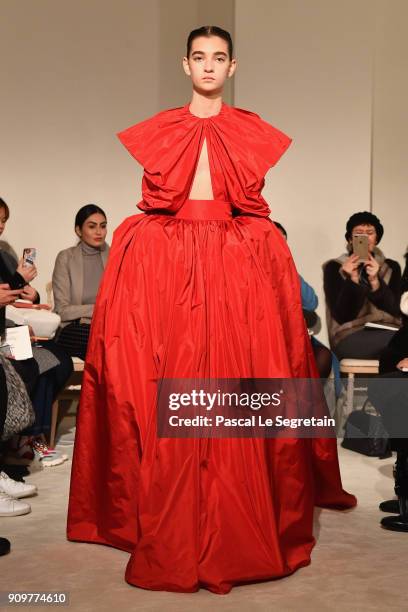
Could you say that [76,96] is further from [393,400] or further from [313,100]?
[393,400]

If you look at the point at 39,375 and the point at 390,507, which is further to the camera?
the point at 39,375

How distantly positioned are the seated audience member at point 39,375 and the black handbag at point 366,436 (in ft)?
4.56

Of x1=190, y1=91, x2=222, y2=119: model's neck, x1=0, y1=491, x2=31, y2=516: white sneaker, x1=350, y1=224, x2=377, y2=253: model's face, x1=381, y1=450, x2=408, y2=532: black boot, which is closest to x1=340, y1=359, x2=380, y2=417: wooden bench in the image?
x1=350, y1=224, x2=377, y2=253: model's face

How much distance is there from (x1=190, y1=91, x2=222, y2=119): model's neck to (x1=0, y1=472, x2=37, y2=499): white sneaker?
5.09ft

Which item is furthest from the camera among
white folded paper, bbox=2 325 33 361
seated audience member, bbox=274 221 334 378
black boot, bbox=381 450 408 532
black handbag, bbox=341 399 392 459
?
seated audience member, bbox=274 221 334 378

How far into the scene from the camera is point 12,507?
125 inches

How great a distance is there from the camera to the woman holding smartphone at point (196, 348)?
246cm

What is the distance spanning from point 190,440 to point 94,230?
2.56 m

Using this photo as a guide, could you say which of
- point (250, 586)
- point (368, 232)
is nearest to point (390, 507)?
point (250, 586)

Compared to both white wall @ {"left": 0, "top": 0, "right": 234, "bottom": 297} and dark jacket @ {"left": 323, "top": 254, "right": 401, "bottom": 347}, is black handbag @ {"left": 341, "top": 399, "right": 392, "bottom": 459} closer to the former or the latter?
dark jacket @ {"left": 323, "top": 254, "right": 401, "bottom": 347}

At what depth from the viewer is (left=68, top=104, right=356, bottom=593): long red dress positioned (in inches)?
96.5

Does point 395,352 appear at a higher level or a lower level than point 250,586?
higher

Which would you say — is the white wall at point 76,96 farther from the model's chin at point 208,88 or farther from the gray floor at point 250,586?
the model's chin at point 208,88

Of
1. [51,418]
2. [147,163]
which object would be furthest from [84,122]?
[147,163]
